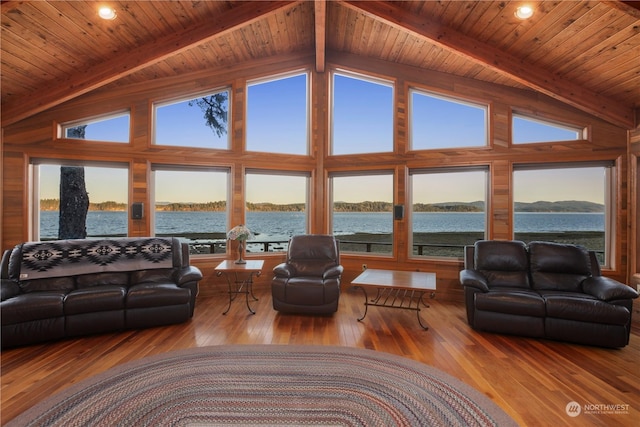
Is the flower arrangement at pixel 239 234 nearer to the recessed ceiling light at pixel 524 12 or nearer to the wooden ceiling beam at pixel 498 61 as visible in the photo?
the wooden ceiling beam at pixel 498 61

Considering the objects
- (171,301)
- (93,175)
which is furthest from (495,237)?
(93,175)

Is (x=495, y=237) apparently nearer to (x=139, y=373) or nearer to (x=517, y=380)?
(x=517, y=380)

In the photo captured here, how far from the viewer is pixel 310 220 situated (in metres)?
5.47

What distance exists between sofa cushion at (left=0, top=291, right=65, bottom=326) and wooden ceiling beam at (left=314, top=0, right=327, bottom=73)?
14.1 ft

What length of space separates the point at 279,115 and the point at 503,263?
4.37 meters

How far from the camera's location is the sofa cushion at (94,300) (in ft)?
10.3

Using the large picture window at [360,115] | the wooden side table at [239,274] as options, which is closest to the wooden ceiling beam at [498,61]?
the large picture window at [360,115]

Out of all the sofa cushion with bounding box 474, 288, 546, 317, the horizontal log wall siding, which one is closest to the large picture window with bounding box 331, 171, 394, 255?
the horizontal log wall siding

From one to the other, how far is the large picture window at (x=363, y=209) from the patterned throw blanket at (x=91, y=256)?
290 cm

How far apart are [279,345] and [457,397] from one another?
165 centimetres

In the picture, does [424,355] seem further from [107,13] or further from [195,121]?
[195,121]

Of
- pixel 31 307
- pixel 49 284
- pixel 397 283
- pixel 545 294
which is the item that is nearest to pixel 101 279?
pixel 49 284

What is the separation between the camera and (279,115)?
18.0ft

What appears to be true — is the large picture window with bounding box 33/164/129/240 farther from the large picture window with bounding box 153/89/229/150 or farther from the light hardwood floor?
the light hardwood floor
